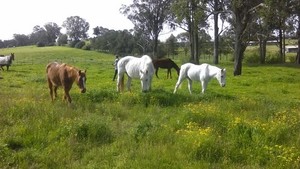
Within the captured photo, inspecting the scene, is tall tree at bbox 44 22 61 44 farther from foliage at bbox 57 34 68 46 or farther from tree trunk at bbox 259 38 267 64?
tree trunk at bbox 259 38 267 64

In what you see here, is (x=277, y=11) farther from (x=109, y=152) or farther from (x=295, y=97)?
(x=109, y=152)

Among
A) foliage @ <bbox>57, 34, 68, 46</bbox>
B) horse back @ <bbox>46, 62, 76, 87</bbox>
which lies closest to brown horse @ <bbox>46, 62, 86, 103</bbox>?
horse back @ <bbox>46, 62, 76, 87</bbox>

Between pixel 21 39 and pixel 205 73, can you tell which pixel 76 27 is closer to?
pixel 21 39

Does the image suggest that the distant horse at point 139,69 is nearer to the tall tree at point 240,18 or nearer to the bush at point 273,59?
the tall tree at point 240,18

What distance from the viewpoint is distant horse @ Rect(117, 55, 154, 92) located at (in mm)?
14875

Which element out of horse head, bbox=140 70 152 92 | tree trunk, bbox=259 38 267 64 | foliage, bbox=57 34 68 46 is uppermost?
foliage, bbox=57 34 68 46

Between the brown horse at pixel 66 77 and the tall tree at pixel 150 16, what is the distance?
4881cm

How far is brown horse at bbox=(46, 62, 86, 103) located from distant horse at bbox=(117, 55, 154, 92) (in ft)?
11.4

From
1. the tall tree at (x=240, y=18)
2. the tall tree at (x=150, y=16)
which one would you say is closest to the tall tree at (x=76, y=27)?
the tall tree at (x=150, y=16)

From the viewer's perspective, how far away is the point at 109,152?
24.3ft

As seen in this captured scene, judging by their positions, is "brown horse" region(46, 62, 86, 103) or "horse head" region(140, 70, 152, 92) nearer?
"brown horse" region(46, 62, 86, 103)

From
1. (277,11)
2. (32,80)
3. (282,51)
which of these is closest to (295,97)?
(277,11)

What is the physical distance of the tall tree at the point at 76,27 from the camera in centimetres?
14225

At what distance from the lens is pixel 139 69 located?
15383 mm
